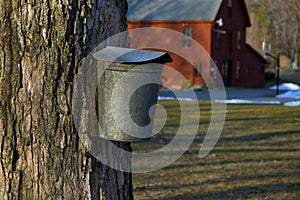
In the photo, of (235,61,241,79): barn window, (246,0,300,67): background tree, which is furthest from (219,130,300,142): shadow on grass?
(246,0,300,67): background tree

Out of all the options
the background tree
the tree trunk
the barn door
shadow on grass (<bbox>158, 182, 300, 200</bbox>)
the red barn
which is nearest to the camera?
the tree trunk

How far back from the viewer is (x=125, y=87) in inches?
96.9

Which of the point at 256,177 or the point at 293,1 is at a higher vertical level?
the point at 293,1

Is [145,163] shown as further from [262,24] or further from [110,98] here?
[262,24]

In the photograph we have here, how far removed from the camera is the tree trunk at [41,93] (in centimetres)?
234

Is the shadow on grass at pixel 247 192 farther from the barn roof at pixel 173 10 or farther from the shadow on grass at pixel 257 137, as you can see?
the barn roof at pixel 173 10

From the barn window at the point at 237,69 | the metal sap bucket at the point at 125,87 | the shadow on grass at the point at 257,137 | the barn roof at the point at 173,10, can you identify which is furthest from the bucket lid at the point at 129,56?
the barn window at the point at 237,69

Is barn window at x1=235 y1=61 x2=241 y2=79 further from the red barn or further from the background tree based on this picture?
the background tree

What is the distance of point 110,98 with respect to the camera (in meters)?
2.47

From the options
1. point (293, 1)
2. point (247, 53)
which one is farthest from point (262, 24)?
point (247, 53)

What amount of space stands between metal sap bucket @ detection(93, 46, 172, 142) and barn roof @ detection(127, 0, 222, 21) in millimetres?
29388

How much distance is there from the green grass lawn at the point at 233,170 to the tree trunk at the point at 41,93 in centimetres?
387

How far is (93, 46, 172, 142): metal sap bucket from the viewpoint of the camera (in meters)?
2.43

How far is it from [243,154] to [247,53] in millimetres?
27816
